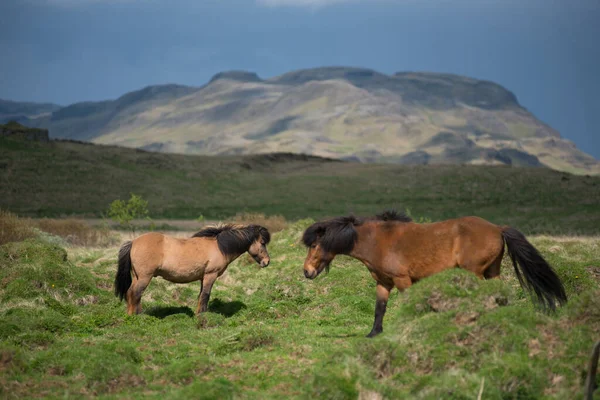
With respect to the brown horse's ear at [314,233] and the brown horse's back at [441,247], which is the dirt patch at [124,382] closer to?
the brown horse's ear at [314,233]

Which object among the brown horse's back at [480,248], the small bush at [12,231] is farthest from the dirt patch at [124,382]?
the small bush at [12,231]

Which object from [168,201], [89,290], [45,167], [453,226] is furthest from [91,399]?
[45,167]

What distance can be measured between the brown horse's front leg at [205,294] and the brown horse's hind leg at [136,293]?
3.98ft

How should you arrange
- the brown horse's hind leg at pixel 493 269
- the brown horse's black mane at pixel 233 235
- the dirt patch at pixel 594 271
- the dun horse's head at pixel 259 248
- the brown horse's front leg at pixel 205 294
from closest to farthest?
the brown horse's hind leg at pixel 493 269 → the brown horse's front leg at pixel 205 294 → the brown horse's black mane at pixel 233 235 → the dun horse's head at pixel 259 248 → the dirt patch at pixel 594 271

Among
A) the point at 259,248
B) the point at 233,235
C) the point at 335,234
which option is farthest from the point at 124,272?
the point at 335,234

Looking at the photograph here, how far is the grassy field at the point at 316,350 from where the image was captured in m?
8.49

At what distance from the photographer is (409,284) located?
1142 cm

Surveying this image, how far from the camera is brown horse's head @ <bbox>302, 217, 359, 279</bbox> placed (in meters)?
12.0

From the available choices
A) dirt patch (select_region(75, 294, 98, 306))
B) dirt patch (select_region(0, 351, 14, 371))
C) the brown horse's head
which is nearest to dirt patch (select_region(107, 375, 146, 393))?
dirt patch (select_region(0, 351, 14, 371))

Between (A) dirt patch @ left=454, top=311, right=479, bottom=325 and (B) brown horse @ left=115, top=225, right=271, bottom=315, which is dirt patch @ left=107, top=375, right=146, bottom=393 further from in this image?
(B) brown horse @ left=115, top=225, right=271, bottom=315

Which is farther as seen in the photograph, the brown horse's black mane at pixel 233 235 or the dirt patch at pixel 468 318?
the brown horse's black mane at pixel 233 235

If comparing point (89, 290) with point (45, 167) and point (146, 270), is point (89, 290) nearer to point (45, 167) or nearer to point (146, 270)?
point (146, 270)

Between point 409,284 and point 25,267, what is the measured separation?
31.9 feet

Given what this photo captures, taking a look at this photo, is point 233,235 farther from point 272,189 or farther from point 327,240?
point 272,189
